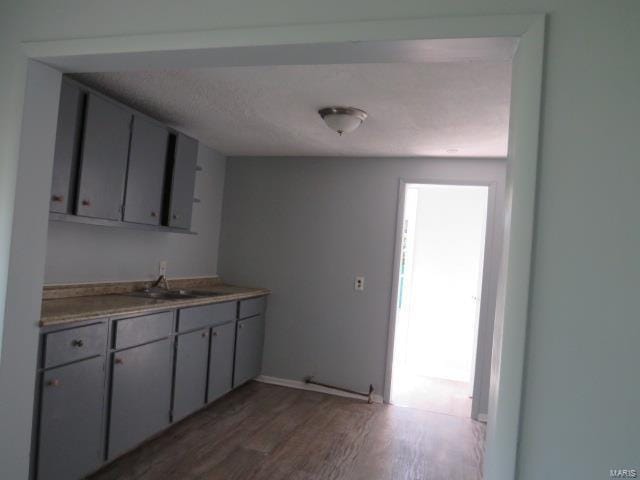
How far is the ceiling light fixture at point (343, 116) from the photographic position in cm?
272

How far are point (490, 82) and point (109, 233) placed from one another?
104 inches

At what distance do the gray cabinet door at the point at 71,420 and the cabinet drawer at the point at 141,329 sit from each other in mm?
163

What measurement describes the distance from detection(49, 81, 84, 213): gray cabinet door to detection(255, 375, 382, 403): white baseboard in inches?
102

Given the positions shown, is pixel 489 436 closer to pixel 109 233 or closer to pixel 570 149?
pixel 570 149

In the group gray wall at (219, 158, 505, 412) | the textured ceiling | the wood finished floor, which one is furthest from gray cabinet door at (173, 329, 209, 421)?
the textured ceiling

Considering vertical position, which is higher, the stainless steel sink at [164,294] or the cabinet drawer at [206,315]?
the stainless steel sink at [164,294]

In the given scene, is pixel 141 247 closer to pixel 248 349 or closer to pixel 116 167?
pixel 116 167

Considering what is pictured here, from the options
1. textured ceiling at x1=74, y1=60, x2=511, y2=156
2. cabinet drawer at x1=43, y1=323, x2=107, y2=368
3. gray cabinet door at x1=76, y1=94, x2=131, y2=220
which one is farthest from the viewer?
gray cabinet door at x1=76, y1=94, x2=131, y2=220

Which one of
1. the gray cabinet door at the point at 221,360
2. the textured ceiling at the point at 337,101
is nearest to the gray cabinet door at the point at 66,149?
the textured ceiling at the point at 337,101

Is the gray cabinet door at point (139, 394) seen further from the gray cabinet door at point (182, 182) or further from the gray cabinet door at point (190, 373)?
the gray cabinet door at point (182, 182)

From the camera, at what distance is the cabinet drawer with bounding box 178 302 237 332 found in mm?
3001

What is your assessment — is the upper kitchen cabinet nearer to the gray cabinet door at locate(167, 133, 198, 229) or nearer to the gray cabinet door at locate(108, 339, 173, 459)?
the gray cabinet door at locate(167, 133, 198, 229)

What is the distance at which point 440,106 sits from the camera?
2.58 m

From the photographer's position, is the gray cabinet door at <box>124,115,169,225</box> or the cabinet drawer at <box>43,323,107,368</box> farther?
the gray cabinet door at <box>124,115,169,225</box>
